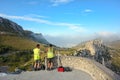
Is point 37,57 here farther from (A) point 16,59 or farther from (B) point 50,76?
(A) point 16,59

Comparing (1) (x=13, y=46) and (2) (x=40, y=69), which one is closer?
(2) (x=40, y=69)

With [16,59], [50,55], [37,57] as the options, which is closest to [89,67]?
[50,55]

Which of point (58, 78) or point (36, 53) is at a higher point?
point (36, 53)

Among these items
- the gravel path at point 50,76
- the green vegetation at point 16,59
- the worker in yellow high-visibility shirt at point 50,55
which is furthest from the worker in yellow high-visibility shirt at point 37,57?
the green vegetation at point 16,59

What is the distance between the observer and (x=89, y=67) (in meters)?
28.8

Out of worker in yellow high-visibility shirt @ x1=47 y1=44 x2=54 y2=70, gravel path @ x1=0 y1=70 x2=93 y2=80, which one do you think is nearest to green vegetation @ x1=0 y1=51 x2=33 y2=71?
worker in yellow high-visibility shirt @ x1=47 y1=44 x2=54 y2=70

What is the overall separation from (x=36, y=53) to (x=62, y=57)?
162 inches

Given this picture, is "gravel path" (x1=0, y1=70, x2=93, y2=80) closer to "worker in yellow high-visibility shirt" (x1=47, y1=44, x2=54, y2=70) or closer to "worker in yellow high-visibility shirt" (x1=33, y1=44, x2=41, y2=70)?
"worker in yellow high-visibility shirt" (x1=33, y1=44, x2=41, y2=70)

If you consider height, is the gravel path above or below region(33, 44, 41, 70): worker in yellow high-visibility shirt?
below

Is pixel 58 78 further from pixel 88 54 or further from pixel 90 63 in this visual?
pixel 88 54

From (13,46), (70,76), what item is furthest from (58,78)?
(13,46)

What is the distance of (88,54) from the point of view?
87062mm

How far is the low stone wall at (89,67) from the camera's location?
84.5 feet

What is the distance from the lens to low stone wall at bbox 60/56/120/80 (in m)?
25.8
